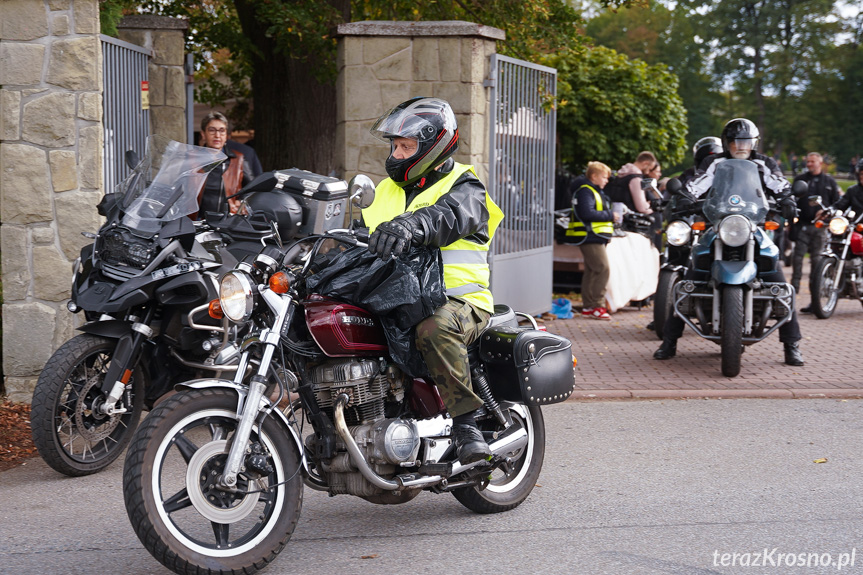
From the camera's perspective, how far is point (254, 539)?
153 inches

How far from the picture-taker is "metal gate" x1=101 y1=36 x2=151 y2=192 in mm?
7434

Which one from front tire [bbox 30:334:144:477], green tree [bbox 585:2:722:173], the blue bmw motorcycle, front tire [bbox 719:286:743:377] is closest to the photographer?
front tire [bbox 30:334:144:477]

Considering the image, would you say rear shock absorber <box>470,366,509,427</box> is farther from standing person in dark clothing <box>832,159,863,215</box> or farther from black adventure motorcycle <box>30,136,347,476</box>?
standing person in dark clothing <box>832,159,863,215</box>

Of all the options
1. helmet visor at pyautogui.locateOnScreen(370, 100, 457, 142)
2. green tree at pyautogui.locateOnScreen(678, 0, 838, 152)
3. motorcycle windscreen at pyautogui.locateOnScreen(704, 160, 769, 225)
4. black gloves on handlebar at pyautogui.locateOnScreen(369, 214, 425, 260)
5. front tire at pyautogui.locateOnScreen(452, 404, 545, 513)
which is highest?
green tree at pyautogui.locateOnScreen(678, 0, 838, 152)

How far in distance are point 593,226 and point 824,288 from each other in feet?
8.75

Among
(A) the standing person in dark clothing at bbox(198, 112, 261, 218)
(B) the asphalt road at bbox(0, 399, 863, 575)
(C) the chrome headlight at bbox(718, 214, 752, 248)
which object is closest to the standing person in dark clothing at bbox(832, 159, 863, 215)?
(C) the chrome headlight at bbox(718, 214, 752, 248)

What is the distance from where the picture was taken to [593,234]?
11617mm

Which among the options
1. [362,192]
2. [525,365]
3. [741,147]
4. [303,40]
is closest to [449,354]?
[525,365]

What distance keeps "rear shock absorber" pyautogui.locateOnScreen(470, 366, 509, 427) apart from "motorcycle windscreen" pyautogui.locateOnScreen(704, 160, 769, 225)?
4053mm

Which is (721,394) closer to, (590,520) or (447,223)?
(590,520)

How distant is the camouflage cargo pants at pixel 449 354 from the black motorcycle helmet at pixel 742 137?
486 cm

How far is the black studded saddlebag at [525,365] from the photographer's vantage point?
4.45m

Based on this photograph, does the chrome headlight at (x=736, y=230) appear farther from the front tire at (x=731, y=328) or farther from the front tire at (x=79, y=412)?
the front tire at (x=79, y=412)

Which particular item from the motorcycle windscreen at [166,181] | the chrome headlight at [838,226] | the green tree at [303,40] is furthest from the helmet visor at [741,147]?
the motorcycle windscreen at [166,181]
